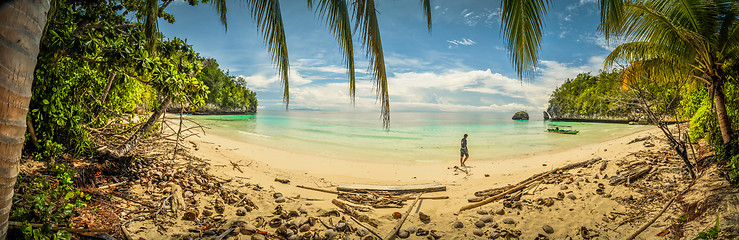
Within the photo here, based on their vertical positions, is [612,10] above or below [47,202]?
above

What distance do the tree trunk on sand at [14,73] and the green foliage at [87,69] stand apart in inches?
61.5

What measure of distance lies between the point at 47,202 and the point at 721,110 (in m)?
9.49

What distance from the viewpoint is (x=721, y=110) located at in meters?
4.83

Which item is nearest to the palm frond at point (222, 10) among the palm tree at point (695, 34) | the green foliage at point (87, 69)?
the green foliage at point (87, 69)

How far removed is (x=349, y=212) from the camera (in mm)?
4469

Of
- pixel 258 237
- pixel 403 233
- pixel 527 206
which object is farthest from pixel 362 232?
pixel 527 206

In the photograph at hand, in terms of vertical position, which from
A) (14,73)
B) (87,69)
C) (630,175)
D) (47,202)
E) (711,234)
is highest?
(87,69)

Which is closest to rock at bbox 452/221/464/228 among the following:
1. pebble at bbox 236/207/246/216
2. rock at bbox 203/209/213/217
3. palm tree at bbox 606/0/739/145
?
pebble at bbox 236/207/246/216

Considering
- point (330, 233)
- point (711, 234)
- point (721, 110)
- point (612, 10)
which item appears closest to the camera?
point (612, 10)

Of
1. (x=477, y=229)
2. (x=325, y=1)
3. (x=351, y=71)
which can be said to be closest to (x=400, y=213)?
(x=477, y=229)

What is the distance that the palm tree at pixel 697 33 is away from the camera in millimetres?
4727

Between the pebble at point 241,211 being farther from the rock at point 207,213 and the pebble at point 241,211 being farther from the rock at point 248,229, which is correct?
the rock at point 248,229

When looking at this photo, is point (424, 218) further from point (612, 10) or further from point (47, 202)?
point (47, 202)

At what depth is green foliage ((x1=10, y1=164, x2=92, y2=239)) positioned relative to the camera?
96.5 inches
